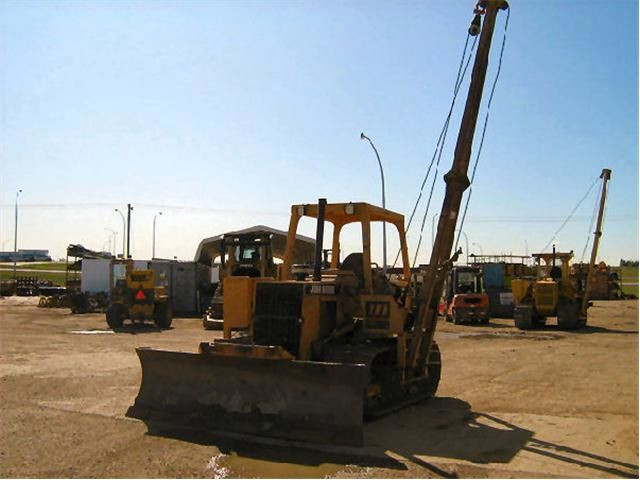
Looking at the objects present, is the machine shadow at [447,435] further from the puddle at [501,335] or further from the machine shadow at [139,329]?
the machine shadow at [139,329]

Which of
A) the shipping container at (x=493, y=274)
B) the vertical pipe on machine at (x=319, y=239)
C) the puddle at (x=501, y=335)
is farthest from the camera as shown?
the shipping container at (x=493, y=274)

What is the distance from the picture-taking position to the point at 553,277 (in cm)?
2588

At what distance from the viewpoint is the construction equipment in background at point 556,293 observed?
24609mm

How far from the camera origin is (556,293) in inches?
996

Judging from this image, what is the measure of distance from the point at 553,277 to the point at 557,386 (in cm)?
1535

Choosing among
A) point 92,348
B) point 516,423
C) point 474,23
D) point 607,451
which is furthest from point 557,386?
point 92,348

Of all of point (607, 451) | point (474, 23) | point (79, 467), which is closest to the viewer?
point (79, 467)

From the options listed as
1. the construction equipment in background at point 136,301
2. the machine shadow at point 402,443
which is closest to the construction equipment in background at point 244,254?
the construction equipment in background at point 136,301

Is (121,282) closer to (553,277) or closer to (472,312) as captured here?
(472,312)

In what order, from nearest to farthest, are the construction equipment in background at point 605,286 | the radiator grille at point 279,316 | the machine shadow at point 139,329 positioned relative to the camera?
the radiator grille at point 279,316 < the machine shadow at point 139,329 < the construction equipment in background at point 605,286

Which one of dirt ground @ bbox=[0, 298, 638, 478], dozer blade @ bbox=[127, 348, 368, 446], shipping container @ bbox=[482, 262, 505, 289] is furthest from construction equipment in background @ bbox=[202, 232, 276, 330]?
dozer blade @ bbox=[127, 348, 368, 446]

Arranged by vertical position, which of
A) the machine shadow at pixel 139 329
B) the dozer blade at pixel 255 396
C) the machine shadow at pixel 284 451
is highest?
the dozer blade at pixel 255 396

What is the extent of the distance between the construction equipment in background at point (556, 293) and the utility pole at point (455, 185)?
1689cm

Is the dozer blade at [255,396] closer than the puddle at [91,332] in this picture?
Yes
